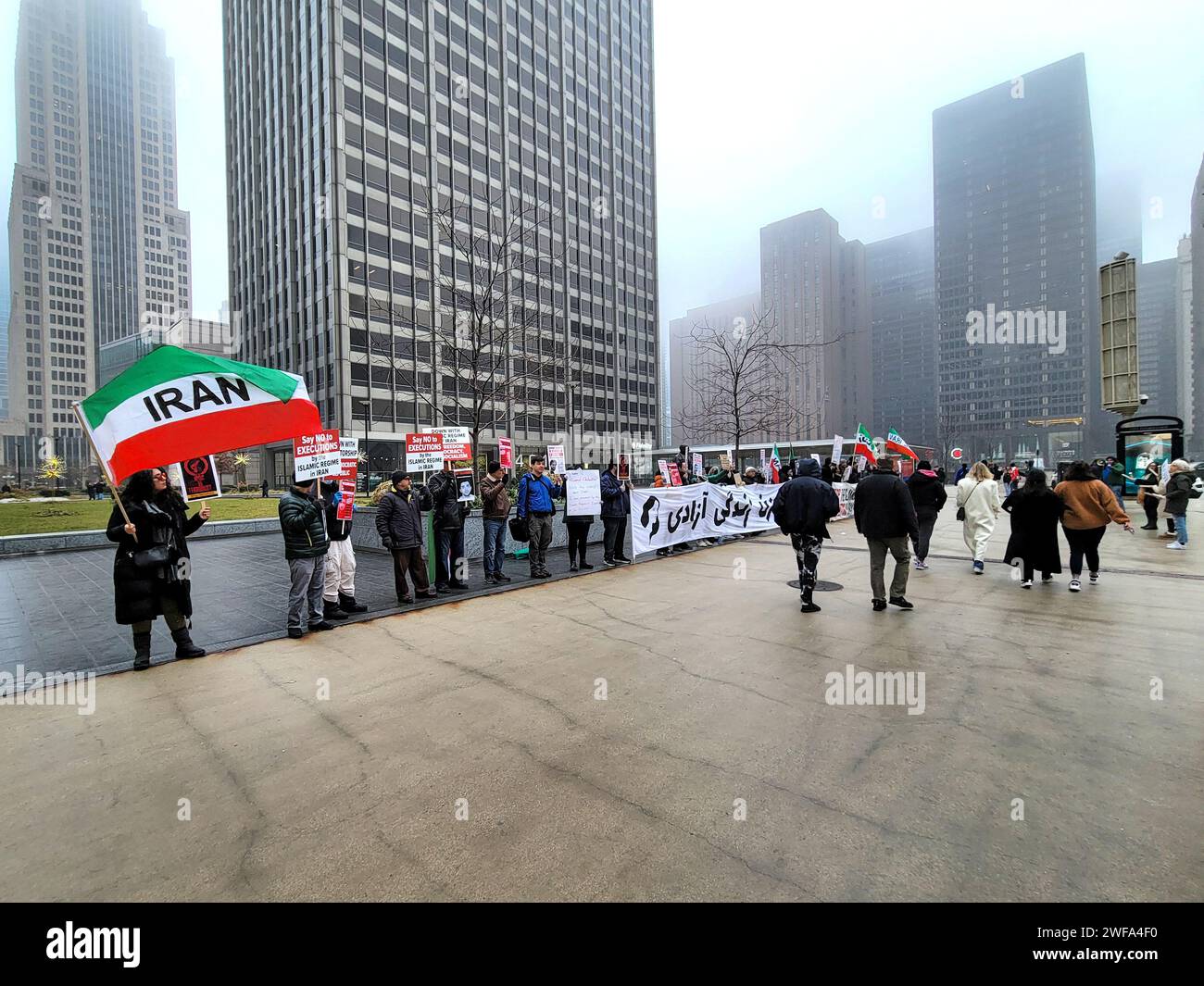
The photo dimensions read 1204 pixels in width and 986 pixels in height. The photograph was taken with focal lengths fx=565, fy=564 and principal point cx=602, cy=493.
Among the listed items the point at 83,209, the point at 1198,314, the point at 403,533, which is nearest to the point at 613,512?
the point at 403,533

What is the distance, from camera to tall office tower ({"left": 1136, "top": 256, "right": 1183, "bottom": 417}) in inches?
5477

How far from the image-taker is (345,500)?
7.53 m

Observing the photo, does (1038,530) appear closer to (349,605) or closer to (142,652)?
(349,605)

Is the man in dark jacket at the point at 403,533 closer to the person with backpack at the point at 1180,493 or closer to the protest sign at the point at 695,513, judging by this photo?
the protest sign at the point at 695,513

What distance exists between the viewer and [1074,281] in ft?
337

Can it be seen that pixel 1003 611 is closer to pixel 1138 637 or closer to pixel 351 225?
pixel 1138 637

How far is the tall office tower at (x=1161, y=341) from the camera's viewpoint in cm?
13912

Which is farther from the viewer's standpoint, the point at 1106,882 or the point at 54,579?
the point at 54,579

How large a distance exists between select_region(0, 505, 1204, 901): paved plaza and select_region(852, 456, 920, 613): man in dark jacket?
0.75 meters

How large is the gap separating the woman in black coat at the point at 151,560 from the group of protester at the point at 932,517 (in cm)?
688

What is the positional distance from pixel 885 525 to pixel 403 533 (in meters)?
6.59

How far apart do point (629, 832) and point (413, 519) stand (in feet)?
20.9

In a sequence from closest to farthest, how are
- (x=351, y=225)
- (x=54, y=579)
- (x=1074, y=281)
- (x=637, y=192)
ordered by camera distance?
(x=54, y=579) < (x=351, y=225) < (x=637, y=192) < (x=1074, y=281)
